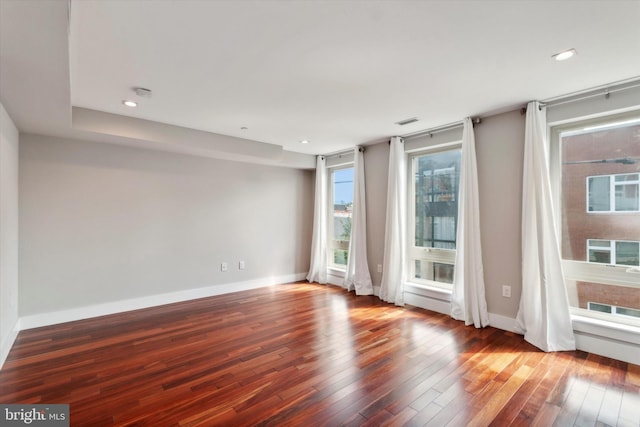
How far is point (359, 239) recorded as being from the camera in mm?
5016

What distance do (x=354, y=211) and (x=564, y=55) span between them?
131 inches

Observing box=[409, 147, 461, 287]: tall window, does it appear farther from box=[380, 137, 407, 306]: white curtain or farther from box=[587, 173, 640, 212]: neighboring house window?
box=[587, 173, 640, 212]: neighboring house window

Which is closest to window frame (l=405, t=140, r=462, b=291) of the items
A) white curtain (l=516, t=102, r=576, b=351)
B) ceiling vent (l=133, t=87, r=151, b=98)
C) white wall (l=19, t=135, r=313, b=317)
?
white curtain (l=516, t=102, r=576, b=351)

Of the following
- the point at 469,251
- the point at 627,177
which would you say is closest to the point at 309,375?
the point at 469,251

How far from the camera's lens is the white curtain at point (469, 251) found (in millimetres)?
3486

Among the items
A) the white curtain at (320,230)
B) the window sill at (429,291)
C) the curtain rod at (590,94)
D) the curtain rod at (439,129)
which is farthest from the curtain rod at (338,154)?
the curtain rod at (590,94)

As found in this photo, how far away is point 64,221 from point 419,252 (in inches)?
180

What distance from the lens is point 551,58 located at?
88.8 inches

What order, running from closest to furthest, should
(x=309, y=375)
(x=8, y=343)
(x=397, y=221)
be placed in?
(x=309, y=375)
(x=8, y=343)
(x=397, y=221)

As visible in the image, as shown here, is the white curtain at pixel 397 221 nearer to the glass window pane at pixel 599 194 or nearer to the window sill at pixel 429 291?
the window sill at pixel 429 291

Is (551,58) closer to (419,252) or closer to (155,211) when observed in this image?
(419,252)

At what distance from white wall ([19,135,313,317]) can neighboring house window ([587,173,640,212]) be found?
434cm

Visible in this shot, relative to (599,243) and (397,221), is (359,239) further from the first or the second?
(599,243)

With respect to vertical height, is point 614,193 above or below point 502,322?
above
